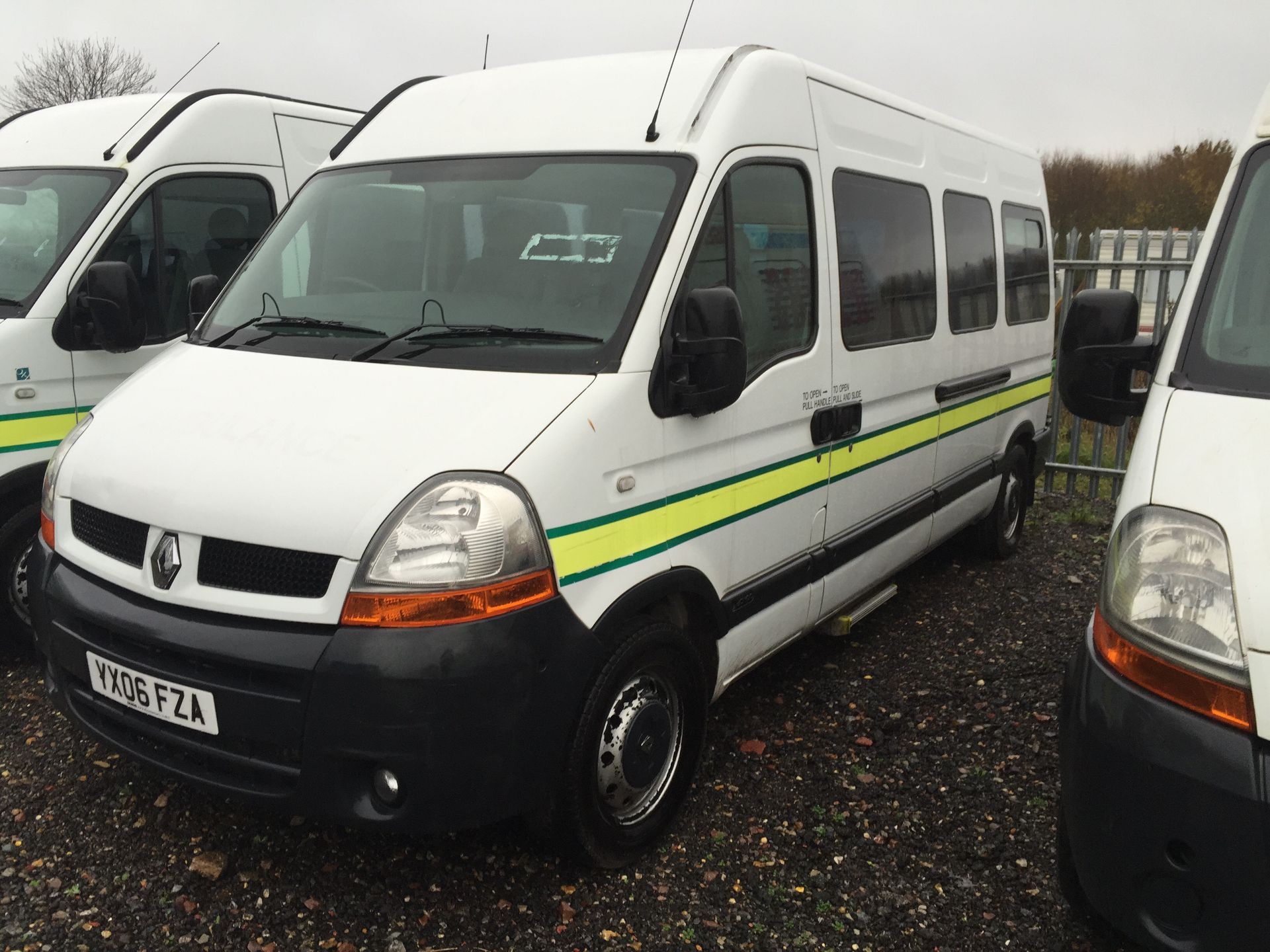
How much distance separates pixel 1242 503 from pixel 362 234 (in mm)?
2826

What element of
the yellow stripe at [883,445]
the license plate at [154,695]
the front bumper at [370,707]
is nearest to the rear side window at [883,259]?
the yellow stripe at [883,445]

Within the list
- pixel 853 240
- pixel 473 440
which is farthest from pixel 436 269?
pixel 853 240

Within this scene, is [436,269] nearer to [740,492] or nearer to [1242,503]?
[740,492]

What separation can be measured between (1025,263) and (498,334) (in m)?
4.20

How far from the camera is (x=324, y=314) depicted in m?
3.56

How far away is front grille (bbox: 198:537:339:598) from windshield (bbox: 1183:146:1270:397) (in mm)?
2174

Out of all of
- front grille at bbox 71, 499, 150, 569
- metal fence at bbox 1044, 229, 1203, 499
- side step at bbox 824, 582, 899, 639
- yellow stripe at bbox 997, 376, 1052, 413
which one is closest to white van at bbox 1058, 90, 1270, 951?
side step at bbox 824, 582, 899, 639

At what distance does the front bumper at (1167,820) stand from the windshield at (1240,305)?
0.84 metres

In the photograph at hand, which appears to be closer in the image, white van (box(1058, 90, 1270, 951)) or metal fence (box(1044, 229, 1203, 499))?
white van (box(1058, 90, 1270, 951))

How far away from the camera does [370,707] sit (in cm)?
259

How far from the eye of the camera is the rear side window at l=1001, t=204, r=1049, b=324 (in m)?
6.00

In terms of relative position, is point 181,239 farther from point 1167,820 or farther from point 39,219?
point 1167,820

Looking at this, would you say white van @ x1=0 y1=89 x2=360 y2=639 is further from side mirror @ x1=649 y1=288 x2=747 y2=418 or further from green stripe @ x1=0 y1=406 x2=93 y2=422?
side mirror @ x1=649 y1=288 x2=747 y2=418

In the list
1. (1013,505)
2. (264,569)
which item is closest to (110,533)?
(264,569)
